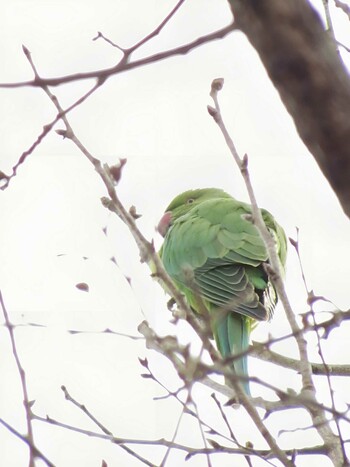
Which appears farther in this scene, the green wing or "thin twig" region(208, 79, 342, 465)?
the green wing

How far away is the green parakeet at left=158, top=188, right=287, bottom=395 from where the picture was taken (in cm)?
185

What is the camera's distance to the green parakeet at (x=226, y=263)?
6.07 feet

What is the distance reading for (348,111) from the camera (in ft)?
1.25

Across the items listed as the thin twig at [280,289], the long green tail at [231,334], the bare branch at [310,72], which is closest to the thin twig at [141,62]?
the bare branch at [310,72]

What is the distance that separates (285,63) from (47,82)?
0.19 meters

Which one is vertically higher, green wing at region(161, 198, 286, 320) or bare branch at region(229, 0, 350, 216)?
green wing at region(161, 198, 286, 320)

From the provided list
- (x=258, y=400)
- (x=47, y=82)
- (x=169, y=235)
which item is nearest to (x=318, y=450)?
(x=258, y=400)

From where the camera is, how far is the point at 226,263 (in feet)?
6.72

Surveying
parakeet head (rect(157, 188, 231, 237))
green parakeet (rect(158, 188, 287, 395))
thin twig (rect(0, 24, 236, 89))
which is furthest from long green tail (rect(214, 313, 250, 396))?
thin twig (rect(0, 24, 236, 89))

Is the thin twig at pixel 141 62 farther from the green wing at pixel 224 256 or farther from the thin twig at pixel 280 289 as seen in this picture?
the green wing at pixel 224 256

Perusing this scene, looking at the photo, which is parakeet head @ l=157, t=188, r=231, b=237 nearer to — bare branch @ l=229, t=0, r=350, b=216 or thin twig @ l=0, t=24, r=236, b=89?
thin twig @ l=0, t=24, r=236, b=89

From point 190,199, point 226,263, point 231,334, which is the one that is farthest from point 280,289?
point 190,199

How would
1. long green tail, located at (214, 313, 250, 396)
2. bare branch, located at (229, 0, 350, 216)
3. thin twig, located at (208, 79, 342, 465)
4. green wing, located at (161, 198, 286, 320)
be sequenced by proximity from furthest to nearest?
1. green wing, located at (161, 198, 286, 320)
2. long green tail, located at (214, 313, 250, 396)
3. thin twig, located at (208, 79, 342, 465)
4. bare branch, located at (229, 0, 350, 216)

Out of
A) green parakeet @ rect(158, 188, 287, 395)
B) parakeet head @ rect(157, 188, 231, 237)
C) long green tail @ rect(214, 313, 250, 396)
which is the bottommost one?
long green tail @ rect(214, 313, 250, 396)
